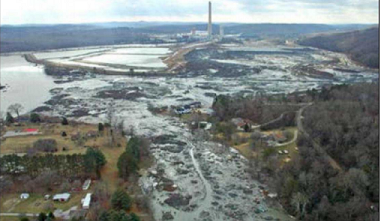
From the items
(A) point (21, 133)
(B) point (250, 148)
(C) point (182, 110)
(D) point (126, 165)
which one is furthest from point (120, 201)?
(C) point (182, 110)

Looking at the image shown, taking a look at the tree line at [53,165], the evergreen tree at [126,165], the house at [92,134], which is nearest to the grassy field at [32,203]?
the tree line at [53,165]

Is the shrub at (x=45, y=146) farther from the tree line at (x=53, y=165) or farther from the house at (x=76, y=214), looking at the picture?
the house at (x=76, y=214)

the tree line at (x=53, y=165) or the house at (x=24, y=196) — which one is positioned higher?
the tree line at (x=53, y=165)

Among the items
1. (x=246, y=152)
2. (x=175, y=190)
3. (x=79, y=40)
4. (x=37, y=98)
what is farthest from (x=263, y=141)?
(x=79, y=40)

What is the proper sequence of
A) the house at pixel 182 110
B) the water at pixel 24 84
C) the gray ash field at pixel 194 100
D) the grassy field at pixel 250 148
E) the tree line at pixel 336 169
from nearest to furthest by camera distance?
the tree line at pixel 336 169 < the gray ash field at pixel 194 100 < the grassy field at pixel 250 148 < the house at pixel 182 110 < the water at pixel 24 84

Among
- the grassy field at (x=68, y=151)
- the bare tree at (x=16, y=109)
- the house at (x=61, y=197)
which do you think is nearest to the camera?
the grassy field at (x=68, y=151)

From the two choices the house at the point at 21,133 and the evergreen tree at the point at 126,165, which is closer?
the evergreen tree at the point at 126,165

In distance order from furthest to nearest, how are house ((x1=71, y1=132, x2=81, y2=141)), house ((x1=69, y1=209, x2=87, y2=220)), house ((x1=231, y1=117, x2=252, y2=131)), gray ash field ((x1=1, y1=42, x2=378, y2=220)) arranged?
house ((x1=231, y1=117, x2=252, y2=131)) → house ((x1=71, y1=132, x2=81, y2=141)) → gray ash field ((x1=1, y1=42, x2=378, y2=220)) → house ((x1=69, y1=209, x2=87, y2=220))

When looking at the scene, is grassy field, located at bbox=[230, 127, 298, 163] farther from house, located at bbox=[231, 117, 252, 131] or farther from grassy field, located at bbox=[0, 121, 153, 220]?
grassy field, located at bbox=[0, 121, 153, 220]

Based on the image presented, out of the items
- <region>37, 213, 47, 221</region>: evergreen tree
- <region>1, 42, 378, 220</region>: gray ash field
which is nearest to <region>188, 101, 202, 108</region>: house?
<region>1, 42, 378, 220</region>: gray ash field

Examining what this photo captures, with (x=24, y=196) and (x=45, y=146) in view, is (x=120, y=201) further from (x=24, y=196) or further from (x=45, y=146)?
(x=45, y=146)

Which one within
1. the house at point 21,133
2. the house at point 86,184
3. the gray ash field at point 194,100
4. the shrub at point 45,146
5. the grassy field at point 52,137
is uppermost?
the shrub at point 45,146
